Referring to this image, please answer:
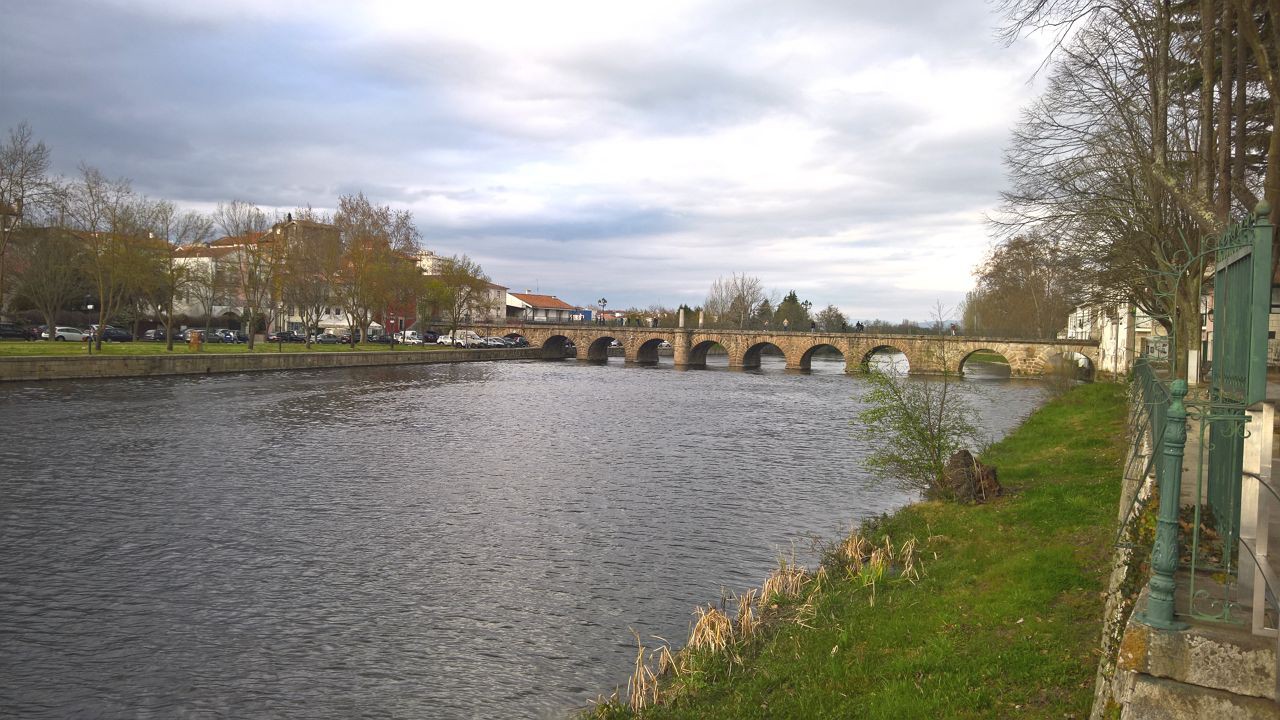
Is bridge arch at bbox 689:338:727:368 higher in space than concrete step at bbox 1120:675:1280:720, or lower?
higher

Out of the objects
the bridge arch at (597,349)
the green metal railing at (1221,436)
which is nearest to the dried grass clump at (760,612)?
the green metal railing at (1221,436)

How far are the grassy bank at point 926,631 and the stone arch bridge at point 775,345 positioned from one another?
154 feet

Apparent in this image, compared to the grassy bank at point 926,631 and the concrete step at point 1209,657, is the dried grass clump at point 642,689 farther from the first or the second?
the concrete step at point 1209,657

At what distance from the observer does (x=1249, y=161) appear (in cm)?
2050

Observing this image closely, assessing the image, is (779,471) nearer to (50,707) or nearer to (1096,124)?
(1096,124)

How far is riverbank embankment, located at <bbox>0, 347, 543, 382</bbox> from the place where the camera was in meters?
36.3

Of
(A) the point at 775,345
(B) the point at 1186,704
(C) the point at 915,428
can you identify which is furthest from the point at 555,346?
(B) the point at 1186,704

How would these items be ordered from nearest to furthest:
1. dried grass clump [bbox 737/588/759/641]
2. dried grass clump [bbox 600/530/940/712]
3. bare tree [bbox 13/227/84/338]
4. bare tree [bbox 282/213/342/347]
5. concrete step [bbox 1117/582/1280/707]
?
concrete step [bbox 1117/582/1280/707] → dried grass clump [bbox 600/530/940/712] → dried grass clump [bbox 737/588/759/641] → bare tree [bbox 13/227/84/338] → bare tree [bbox 282/213/342/347]

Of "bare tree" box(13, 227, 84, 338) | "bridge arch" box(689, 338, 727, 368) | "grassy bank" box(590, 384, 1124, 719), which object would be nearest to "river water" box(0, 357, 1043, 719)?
"grassy bank" box(590, 384, 1124, 719)

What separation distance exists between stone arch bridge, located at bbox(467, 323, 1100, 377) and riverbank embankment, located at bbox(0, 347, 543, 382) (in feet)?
70.8

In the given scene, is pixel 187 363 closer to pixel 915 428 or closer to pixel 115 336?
pixel 115 336

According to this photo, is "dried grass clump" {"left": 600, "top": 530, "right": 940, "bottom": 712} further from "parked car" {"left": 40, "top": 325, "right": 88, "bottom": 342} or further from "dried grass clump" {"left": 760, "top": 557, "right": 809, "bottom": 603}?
"parked car" {"left": 40, "top": 325, "right": 88, "bottom": 342}

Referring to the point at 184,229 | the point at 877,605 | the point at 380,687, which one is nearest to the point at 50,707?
the point at 380,687

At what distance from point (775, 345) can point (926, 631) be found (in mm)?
73840
